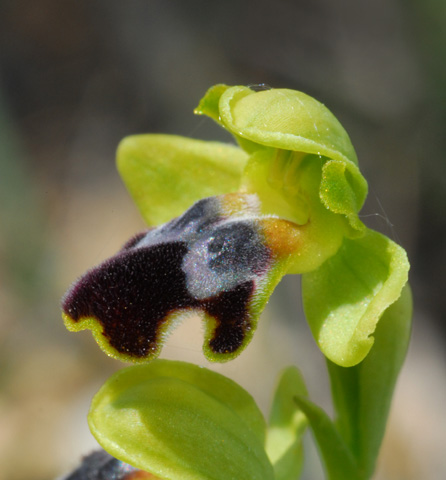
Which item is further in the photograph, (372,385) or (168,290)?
(372,385)

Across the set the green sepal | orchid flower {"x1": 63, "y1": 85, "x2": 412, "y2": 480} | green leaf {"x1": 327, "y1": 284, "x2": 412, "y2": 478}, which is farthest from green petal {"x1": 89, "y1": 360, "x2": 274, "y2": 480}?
the green sepal

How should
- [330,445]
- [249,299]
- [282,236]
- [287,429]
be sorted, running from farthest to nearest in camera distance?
1. [287,429]
2. [330,445]
3. [282,236]
4. [249,299]

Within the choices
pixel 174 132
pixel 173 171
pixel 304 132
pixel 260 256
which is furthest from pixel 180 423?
pixel 174 132

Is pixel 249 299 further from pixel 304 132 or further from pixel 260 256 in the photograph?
pixel 304 132

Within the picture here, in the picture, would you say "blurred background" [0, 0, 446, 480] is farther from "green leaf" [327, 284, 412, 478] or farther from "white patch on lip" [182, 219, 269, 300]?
"white patch on lip" [182, 219, 269, 300]

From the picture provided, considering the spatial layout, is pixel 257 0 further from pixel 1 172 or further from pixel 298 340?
pixel 298 340
